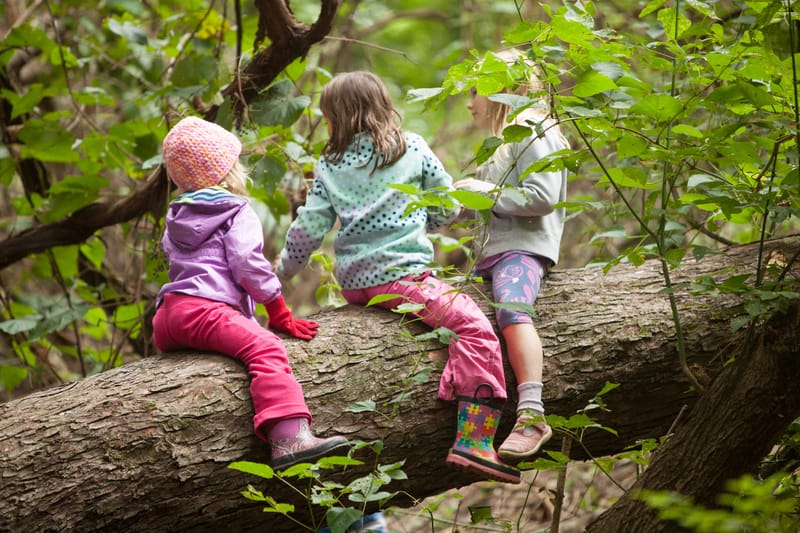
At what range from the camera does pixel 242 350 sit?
7.67ft

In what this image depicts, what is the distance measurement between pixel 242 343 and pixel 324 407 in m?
0.31

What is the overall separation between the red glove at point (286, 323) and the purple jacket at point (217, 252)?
6 centimetres

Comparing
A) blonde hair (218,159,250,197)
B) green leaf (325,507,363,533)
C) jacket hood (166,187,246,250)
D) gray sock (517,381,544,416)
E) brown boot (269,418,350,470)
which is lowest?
green leaf (325,507,363,533)

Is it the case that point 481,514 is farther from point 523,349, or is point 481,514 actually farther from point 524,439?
point 523,349

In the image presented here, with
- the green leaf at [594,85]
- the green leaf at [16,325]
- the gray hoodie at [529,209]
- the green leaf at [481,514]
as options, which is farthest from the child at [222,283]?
the green leaf at [594,85]

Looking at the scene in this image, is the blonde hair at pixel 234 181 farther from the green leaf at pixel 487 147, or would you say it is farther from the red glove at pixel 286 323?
the green leaf at pixel 487 147

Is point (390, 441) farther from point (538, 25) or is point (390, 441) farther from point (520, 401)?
point (538, 25)

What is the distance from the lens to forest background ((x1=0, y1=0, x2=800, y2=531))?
1892 millimetres

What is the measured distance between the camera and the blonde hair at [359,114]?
2596 millimetres

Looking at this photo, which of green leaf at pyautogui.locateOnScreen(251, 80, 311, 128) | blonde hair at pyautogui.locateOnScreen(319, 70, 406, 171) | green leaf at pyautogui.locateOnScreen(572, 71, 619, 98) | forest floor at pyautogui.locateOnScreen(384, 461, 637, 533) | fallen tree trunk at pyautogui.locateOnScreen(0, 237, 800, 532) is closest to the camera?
green leaf at pyautogui.locateOnScreen(572, 71, 619, 98)

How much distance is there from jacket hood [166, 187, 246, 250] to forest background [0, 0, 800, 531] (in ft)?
1.78

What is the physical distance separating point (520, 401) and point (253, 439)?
2.59 feet

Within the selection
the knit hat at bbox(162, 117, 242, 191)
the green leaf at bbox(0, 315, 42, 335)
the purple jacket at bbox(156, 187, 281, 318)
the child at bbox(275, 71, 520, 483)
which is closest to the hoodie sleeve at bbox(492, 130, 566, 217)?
the child at bbox(275, 71, 520, 483)

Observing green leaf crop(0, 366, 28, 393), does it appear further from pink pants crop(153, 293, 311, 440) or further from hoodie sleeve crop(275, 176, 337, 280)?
hoodie sleeve crop(275, 176, 337, 280)
